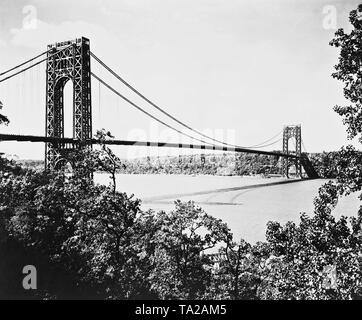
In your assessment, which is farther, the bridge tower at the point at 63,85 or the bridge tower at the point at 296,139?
the bridge tower at the point at 296,139

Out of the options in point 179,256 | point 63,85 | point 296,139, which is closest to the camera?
point 179,256

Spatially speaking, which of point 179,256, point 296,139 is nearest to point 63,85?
point 179,256

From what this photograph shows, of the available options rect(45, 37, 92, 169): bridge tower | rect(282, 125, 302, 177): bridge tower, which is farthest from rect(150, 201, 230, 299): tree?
rect(282, 125, 302, 177): bridge tower

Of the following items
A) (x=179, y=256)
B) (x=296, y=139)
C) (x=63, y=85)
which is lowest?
(x=179, y=256)

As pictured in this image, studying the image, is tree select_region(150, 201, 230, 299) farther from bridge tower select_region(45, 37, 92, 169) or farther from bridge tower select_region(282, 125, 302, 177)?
bridge tower select_region(282, 125, 302, 177)

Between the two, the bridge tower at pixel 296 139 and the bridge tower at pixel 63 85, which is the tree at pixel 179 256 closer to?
the bridge tower at pixel 63 85

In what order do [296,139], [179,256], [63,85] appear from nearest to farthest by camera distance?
[179,256]
[63,85]
[296,139]

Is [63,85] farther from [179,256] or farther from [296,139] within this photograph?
[296,139]

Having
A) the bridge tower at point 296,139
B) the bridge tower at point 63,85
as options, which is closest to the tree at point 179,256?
the bridge tower at point 63,85
